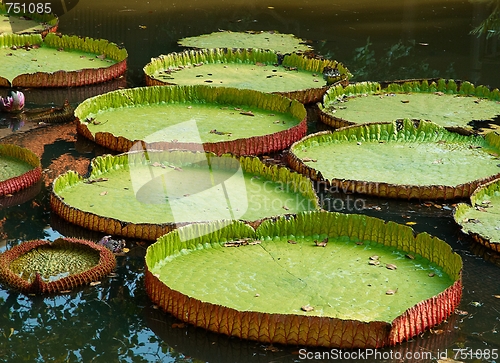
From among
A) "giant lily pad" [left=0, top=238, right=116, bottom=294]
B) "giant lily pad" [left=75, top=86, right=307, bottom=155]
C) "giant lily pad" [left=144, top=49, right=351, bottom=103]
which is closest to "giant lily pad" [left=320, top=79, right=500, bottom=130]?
"giant lily pad" [left=144, top=49, right=351, bottom=103]

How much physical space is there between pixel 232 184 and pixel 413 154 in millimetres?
1555

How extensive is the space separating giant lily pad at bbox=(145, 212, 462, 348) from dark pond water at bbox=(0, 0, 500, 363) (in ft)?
0.32

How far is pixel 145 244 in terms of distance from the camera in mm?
5379

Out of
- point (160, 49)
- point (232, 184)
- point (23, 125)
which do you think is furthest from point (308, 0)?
point (232, 184)

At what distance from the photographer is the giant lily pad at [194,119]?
6.89 metres

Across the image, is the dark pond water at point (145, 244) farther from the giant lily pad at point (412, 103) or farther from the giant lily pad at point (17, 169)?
the giant lily pad at point (412, 103)

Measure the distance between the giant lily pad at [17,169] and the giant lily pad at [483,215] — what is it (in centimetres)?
291

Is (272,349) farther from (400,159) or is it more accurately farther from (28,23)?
(28,23)

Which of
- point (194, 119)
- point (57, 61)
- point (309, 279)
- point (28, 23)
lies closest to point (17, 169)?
point (194, 119)

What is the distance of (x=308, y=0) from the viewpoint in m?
12.9

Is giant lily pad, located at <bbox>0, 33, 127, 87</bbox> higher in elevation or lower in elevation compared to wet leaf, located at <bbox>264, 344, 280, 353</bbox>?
higher

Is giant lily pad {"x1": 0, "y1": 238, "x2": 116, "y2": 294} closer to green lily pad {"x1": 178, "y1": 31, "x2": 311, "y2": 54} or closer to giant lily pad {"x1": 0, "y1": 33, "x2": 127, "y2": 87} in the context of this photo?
giant lily pad {"x1": 0, "y1": 33, "x2": 127, "y2": 87}

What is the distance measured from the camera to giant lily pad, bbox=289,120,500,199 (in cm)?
613

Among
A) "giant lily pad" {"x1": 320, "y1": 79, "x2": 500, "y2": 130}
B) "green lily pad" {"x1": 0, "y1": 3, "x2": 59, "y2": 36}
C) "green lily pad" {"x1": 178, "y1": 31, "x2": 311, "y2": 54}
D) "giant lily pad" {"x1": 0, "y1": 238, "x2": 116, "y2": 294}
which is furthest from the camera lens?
"green lily pad" {"x1": 0, "y1": 3, "x2": 59, "y2": 36}
